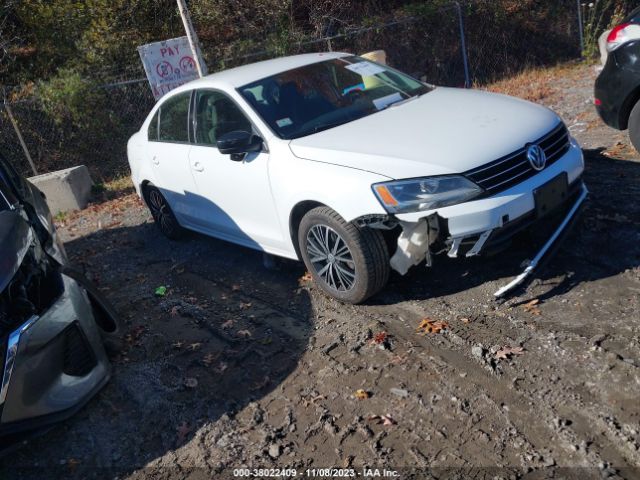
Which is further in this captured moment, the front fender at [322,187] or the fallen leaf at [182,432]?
the front fender at [322,187]

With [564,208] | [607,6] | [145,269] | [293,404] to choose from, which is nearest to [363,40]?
[607,6]

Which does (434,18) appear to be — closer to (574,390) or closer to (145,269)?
(145,269)

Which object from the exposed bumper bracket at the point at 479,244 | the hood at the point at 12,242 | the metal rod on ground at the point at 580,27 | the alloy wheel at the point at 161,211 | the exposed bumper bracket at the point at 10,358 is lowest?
the metal rod on ground at the point at 580,27

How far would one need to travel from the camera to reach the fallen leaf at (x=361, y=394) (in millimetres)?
3475

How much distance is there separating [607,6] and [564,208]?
10671 mm

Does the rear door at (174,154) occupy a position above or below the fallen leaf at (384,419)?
above

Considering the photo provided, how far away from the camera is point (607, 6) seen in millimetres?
12898

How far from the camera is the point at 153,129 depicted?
643 centimetres

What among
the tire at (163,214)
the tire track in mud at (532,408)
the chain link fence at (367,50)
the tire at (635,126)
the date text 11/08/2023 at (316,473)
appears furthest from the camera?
the chain link fence at (367,50)

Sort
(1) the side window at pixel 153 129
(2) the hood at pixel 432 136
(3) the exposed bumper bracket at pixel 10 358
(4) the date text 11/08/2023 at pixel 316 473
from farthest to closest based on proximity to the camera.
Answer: (1) the side window at pixel 153 129 < (2) the hood at pixel 432 136 < (3) the exposed bumper bracket at pixel 10 358 < (4) the date text 11/08/2023 at pixel 316 473

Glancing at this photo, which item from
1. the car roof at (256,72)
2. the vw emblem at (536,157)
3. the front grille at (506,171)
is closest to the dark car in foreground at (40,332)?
the car roof at (256,72)

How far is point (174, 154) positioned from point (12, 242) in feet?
7.98

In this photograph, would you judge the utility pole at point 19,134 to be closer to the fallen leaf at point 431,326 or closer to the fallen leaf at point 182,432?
the fallen leaf at point 182,432

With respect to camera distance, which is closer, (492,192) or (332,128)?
(492,192)
